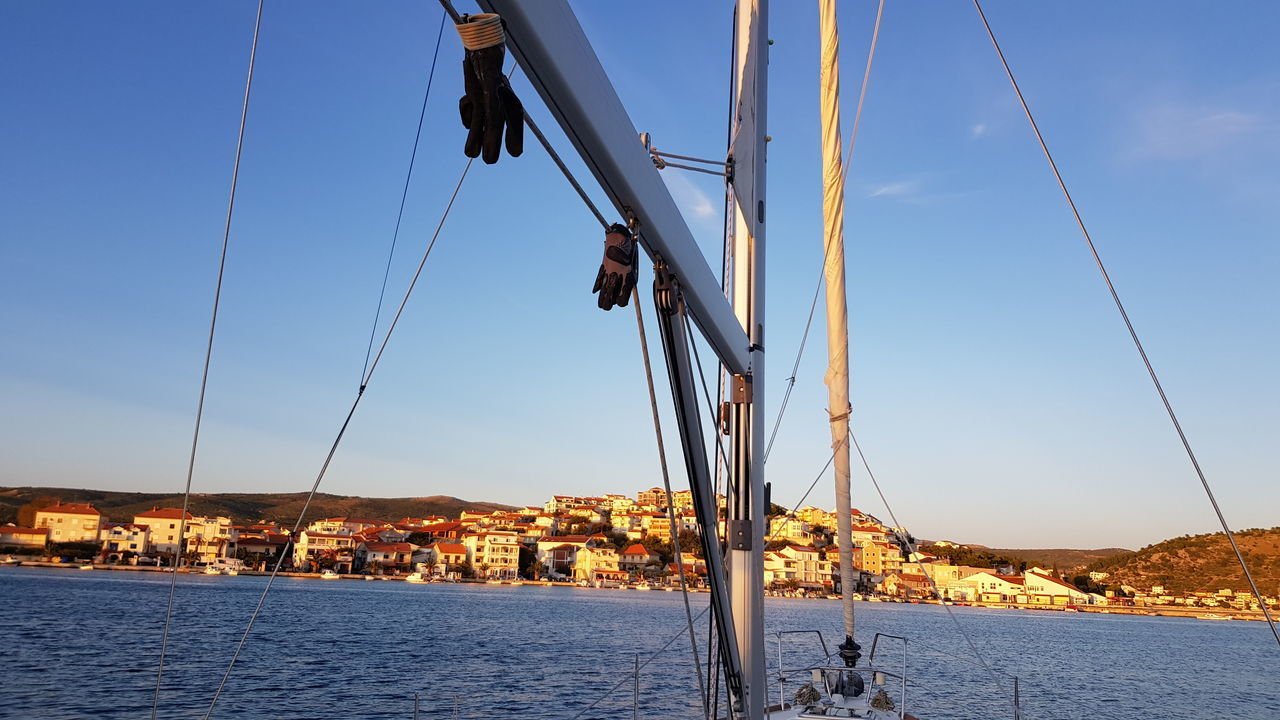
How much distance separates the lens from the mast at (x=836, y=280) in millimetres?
6934

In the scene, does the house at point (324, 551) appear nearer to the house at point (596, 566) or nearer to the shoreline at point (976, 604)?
the shoreline at point (976, 604)

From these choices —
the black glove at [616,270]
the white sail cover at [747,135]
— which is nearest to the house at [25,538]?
the white sail cover at [747,135]

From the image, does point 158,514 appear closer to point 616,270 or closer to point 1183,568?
point 616,270

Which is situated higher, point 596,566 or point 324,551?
point 324,551

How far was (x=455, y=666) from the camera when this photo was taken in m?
26.9

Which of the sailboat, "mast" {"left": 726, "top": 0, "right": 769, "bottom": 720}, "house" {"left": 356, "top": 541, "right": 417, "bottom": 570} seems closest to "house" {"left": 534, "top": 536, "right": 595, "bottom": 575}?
"house" {"left": 356, "top": 541, "right": 417, "bottom": 570}

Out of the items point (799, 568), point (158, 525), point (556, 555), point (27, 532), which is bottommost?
point (799, 568)

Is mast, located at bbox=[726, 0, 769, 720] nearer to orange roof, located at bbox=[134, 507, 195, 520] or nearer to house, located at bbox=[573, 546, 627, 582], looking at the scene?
house, located at bbox=[573, 546, 627, 582]

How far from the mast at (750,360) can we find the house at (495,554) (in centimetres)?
10640

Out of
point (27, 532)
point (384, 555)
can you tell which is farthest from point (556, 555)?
point (27, 532)

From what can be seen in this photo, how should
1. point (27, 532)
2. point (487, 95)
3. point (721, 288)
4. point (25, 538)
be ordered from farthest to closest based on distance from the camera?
1. point (25, 538)
2. point (27, 532)
3. point (721, 288)
4. point (487, 95)

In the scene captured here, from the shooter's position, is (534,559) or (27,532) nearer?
(27,532)

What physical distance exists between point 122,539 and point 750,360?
117m

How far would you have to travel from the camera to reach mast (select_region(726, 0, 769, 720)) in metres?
3.62
